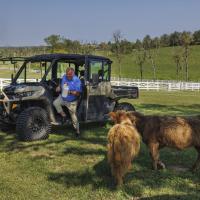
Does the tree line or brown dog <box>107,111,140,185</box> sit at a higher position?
the tree line

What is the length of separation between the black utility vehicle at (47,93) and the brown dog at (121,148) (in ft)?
14.1

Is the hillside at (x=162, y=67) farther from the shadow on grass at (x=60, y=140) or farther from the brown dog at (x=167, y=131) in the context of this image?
the brown dog at (x=167, y=131)

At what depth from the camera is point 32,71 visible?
38.5 ft

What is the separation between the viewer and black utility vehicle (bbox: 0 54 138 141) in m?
10.2

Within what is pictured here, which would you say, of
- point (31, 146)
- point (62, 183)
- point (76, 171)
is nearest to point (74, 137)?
point (31, 146)

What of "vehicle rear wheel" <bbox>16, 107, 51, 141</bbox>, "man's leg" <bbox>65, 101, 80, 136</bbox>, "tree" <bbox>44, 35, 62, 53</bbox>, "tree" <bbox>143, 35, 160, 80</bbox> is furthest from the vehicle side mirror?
"tree" <bbox>44, 35, 62, 53</bbox>

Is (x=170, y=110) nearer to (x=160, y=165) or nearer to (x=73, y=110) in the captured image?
(x=73, y=110)

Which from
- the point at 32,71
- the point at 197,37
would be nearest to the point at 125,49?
the point at 197,37

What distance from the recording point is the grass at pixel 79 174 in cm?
625

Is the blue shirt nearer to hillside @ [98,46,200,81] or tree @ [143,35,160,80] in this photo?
hillside @ [98,46,200,81]

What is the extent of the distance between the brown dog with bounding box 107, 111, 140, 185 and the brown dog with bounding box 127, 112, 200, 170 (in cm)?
81

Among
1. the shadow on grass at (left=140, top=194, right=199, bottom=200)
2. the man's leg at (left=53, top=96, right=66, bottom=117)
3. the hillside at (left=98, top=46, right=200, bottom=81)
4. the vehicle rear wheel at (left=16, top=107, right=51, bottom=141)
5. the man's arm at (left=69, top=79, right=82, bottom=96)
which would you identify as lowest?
the shadow on grass at (left=140, top=194, right=199, bottom=200)

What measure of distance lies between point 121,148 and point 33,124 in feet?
15.1

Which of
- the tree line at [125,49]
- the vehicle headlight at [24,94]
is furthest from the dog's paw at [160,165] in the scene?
the tree line at [125,49]
